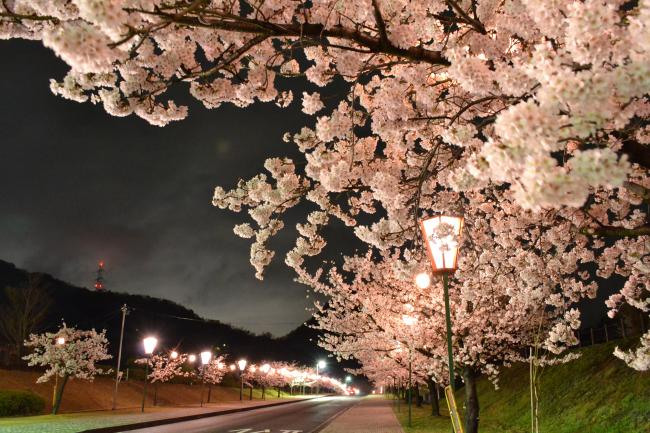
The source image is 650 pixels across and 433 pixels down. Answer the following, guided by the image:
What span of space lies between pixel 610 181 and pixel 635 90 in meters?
0.63

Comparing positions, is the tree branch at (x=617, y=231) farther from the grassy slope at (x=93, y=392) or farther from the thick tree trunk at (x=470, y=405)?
the grassy slope at (x=93, y=392)

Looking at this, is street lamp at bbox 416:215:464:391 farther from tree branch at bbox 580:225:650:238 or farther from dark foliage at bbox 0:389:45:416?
dark foliage at bbox 0:389:45:416

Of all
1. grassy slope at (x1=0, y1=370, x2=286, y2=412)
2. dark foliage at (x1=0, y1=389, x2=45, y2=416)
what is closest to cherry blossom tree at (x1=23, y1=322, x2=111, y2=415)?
dark foliage at (x1=0, y1=389, x2=45, y2=416)

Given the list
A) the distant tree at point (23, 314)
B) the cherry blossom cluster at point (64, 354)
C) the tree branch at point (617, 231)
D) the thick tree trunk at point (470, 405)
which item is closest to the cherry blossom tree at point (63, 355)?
the cherry blossom cluster at point (64, 354)

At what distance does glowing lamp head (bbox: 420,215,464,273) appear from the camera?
20.9 ft

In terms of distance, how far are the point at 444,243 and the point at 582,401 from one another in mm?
13140

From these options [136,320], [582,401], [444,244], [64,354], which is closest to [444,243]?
[444,244]

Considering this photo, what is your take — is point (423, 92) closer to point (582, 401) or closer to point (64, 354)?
point (582, 401)

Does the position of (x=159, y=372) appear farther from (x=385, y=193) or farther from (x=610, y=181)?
(x=610, y=181)

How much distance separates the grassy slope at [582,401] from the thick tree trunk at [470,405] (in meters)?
3.08

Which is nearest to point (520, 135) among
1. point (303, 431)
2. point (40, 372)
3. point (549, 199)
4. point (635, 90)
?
point (549, 199)

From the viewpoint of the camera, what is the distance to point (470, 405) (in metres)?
13.7

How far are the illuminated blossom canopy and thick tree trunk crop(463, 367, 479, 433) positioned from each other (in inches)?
155

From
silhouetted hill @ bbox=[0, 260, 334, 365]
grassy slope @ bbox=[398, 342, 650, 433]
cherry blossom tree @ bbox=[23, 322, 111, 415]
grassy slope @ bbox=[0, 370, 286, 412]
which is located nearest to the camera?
grassy slope @ bbox=[398, 342, 650, 433]
